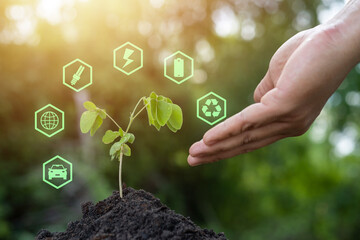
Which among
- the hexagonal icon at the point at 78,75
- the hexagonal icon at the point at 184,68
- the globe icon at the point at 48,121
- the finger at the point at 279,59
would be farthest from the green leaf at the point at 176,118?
the hexagonal icon at the point at 184,68

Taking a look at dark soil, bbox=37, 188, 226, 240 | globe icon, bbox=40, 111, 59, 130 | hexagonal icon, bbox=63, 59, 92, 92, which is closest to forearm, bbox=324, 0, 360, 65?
dark soil, bbox=37, 188, 226, 240

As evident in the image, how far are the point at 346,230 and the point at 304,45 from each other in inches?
179

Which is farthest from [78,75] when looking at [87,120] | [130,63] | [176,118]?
[176,118]

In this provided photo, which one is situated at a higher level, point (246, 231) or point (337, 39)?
point (337, 39)

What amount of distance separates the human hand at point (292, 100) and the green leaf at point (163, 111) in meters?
0.13

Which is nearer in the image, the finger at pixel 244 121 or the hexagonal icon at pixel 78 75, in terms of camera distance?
the finger at pixel 244 121

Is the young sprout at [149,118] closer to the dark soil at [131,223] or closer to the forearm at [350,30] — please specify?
the dark soil at [131,223]

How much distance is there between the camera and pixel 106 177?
11.6 ft

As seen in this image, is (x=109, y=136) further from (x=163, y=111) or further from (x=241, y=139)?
(x=241, y=139)

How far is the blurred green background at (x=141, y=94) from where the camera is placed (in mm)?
3379

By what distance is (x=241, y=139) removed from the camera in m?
1.19

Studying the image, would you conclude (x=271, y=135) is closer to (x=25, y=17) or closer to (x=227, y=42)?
(x=25, y=17)

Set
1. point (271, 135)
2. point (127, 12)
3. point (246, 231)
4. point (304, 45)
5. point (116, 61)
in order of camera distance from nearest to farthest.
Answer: point (304, 45)
point (271, 135)
point (116, 61)
point (127, 12)
point (246, 231)

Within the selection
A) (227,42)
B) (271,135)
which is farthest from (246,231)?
(271,135)
